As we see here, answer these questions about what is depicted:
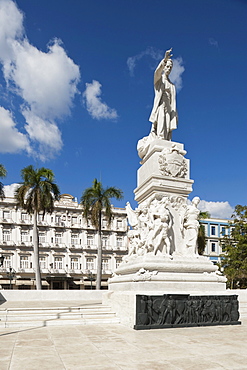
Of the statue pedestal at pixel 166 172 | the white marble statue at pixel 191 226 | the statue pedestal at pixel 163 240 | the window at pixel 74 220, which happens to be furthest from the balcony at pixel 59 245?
the white marble statue at pixel 191 226

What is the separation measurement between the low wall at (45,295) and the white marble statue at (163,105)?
7.70 metres

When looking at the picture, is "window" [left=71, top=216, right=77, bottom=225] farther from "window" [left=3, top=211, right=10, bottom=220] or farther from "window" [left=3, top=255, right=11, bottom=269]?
"window" [left=3, top=255, right=11, bottom=269]

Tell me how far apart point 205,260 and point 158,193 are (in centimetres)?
262

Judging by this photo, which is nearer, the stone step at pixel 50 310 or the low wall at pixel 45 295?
the stone step at pixel 50 310

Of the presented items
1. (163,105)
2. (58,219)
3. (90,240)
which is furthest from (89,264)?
Result: (163,105)

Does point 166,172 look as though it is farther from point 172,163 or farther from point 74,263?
point 74,263

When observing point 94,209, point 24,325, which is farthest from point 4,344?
point 94,209

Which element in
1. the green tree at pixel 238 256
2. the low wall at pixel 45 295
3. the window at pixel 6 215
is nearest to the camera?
the low wall at pixel 45 295

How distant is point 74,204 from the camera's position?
61250 millimetres

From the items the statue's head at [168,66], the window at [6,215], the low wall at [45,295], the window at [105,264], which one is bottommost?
the window at [105,264]

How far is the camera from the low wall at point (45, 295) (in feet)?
49.7

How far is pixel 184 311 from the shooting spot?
30.3ft

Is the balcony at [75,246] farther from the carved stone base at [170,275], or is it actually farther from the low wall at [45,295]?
the carved stone base at [170,275]

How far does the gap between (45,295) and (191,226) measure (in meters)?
7.31
